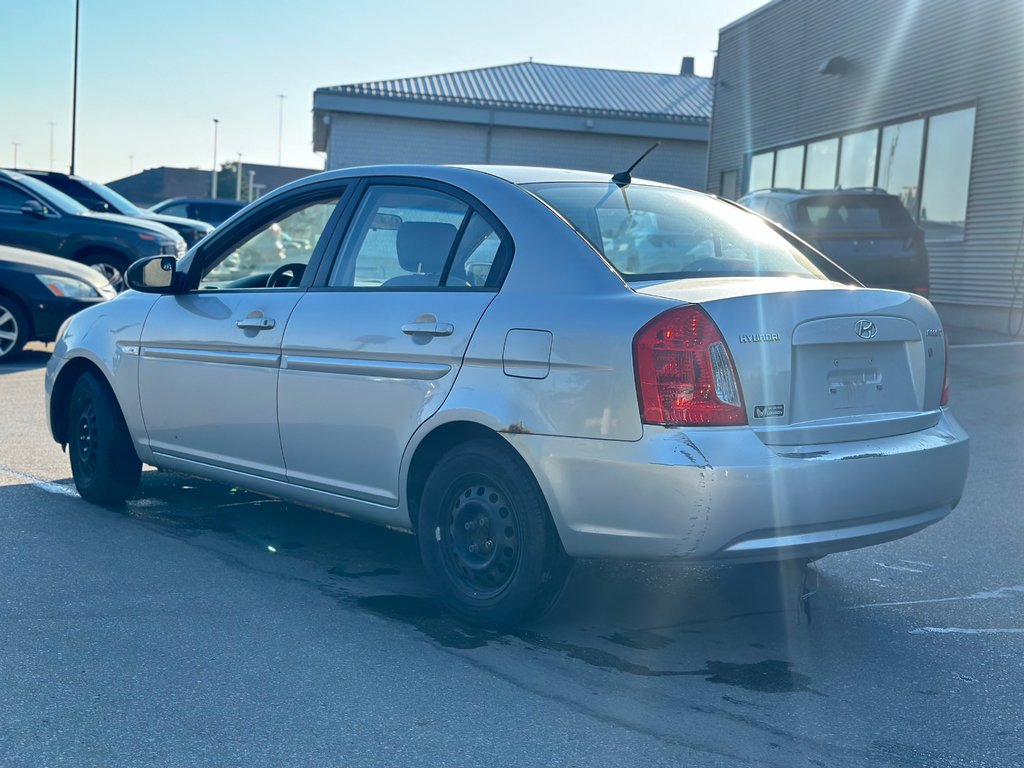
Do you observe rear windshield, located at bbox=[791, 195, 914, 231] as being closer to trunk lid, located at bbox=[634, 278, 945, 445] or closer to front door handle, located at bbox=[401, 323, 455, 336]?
trunk lid, located at bbox=[634, 278, 945, 445]

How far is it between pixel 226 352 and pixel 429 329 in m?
1.30

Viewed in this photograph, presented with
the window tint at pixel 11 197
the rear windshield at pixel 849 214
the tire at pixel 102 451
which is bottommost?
the tire at pixel 102 451

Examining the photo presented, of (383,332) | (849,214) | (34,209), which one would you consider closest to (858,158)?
(849,214)

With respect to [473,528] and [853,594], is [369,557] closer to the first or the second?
[473,528]

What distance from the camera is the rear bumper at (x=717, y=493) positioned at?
3.65m

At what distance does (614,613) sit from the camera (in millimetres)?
4492

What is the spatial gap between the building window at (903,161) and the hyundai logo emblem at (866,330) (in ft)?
48.6

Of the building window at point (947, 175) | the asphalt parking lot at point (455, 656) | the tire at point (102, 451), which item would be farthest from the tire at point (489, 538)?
the building window at point (947, 175)

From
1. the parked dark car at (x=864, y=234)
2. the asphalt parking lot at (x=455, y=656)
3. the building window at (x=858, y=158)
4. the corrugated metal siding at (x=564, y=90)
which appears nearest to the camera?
the asphalt parking lot at (x=455, y=656)

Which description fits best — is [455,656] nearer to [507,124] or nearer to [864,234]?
[864,234]

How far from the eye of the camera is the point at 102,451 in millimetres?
5902

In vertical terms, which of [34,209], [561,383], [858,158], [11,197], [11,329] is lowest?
[11,329]

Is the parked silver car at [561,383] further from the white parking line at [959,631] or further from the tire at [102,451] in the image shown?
the tire at [102,451]

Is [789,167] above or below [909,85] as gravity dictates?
below
